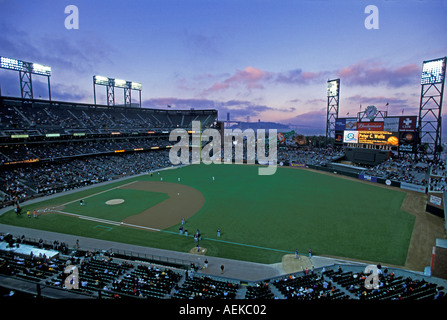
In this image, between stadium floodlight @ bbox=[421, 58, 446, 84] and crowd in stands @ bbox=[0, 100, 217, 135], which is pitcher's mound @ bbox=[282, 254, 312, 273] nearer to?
stadium floodlight @ bbox=[421, 58, 446, 84]

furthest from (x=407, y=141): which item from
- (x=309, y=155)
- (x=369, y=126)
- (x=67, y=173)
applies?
(x=67, y=173)

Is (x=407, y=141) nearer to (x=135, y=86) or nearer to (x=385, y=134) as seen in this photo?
(x=385, y=134)

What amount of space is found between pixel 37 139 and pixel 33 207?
22909 millimetres

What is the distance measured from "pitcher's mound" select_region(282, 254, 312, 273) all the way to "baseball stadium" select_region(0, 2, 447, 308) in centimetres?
13

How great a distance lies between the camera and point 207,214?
95.4 feet

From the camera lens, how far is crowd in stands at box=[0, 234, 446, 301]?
41.2 feet

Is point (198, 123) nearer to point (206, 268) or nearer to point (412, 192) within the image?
point (412, 192)

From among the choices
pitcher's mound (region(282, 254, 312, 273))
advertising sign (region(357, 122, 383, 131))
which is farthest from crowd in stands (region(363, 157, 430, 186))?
pitcher's mound (region(282, 254, 312, 273))

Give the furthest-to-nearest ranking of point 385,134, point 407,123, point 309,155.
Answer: point 309,155
point 385,134
point 407,123

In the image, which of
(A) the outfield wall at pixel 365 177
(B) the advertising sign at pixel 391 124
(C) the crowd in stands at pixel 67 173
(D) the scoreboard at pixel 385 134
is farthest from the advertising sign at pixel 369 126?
(C) the crowd in stands at pixel 67 173

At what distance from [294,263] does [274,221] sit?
→ 26.5 feet

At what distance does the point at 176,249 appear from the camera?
69.2 feet

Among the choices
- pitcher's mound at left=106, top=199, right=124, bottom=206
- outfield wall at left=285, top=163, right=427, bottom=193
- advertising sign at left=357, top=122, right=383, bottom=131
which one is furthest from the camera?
advertising sign at left=357, top=122, right=383, bottom=131
